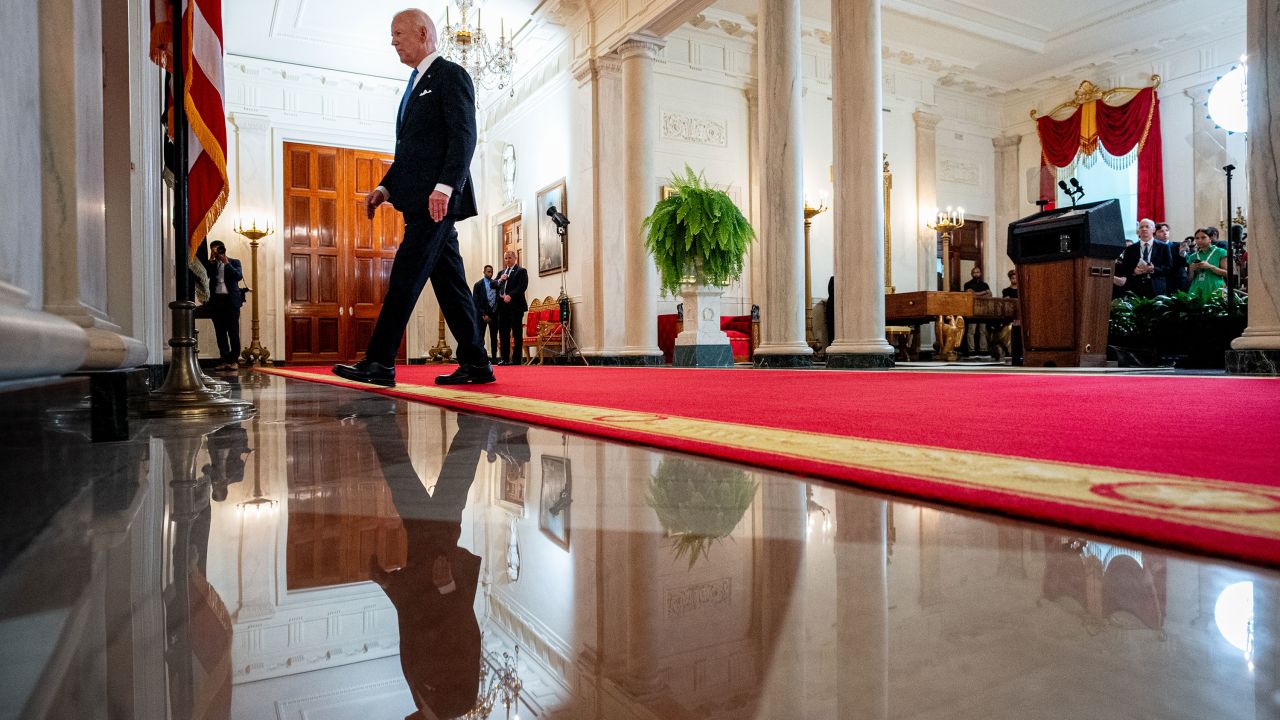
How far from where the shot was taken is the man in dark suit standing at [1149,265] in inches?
285

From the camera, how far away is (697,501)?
102cm

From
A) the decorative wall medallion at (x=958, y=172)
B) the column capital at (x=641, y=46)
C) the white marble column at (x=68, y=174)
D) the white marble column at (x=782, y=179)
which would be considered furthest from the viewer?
the decorative wall medallion at (x=958, y=172)

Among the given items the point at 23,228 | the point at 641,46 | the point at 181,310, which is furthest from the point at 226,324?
the point at 23,228

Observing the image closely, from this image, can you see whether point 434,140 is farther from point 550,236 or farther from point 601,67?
point 550,236

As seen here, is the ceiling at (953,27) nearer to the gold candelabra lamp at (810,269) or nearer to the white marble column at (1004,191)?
Result: the white marble column at (1004,191)

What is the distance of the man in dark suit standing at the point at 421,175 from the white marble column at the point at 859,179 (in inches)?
132

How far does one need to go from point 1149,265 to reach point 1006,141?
654cm

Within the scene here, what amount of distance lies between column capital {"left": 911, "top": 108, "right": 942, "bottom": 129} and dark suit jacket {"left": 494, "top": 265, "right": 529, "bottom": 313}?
6670 mm

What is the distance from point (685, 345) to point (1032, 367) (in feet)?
11.1

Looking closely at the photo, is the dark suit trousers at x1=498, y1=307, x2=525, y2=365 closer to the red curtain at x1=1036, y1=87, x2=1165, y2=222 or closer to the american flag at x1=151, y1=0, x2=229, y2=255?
the american flag at x1=151, y1=0, x2=229, y2=255

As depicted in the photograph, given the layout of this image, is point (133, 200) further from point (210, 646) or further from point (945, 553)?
point (945, 553)

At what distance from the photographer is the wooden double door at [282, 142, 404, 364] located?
12445mm

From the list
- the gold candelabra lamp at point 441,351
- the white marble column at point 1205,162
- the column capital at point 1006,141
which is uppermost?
the column capital at point 1006,141

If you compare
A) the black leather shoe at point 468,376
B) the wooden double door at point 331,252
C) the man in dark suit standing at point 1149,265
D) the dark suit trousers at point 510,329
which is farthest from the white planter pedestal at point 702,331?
the wooden double door at point 331,252
